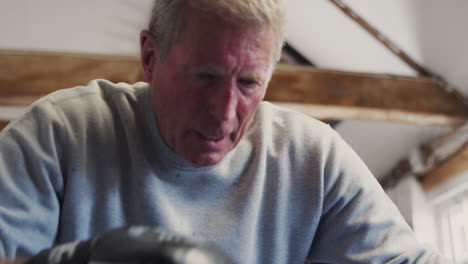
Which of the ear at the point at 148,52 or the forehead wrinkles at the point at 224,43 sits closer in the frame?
the forehead wrinkles at the point at 224,43

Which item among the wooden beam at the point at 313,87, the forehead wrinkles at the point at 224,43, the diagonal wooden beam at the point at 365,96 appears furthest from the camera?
the diagonal wooden beam at the point at 365,96

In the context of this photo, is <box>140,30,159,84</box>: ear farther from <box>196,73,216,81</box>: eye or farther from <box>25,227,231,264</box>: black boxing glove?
<box>25,227,231,264</box>: black boxing glove

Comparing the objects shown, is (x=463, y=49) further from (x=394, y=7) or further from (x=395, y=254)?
(x=395, y=254)

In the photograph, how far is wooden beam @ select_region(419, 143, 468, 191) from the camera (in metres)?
4.08

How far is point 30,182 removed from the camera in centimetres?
114

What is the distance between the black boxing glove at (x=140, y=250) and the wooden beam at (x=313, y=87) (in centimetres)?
290

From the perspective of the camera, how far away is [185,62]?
3.72 feet

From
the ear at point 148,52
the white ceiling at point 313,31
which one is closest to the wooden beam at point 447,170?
the white ceiling at point 313,31

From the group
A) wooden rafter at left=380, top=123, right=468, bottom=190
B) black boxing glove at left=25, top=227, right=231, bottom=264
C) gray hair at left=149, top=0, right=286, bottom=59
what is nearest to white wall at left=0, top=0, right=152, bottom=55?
wooden rafter at left=380, top=123, right=468, bottom=190

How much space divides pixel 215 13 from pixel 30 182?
1.39ft

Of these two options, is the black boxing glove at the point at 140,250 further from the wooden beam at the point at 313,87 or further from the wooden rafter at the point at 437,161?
the wooden rafter at the point at 437,161

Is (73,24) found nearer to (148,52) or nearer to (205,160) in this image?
(148,52)

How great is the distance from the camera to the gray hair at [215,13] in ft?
3.57

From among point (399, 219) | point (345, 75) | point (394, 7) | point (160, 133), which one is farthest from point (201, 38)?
point (345, 75)
